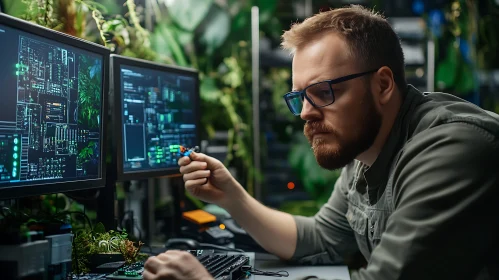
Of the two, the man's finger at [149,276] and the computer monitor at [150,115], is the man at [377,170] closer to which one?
the man's finger at [149,276]

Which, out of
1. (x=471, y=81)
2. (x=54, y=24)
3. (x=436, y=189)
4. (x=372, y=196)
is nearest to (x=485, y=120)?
(x=436, y=189)

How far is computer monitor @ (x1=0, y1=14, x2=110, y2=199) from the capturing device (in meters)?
1.16

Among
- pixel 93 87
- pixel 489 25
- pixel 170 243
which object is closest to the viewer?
pixel 93 87

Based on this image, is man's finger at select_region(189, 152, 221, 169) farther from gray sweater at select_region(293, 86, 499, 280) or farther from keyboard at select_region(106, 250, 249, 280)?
gray sweater at select_region(293, 86, 499, 280)

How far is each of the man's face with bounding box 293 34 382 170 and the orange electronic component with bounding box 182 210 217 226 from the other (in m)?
0.73

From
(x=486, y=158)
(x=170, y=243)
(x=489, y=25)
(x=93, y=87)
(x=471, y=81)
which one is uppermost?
(x=489, y=25)

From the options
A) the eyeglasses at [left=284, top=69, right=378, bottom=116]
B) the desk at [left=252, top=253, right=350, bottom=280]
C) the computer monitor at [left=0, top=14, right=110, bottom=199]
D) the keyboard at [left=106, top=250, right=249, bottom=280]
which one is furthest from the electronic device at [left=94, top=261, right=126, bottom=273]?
the eyeglasses at [left=284, top=69, right=378, bottom=116]

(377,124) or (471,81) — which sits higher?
(471,81)

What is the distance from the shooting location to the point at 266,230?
1779mm

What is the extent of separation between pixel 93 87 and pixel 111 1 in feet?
1.81

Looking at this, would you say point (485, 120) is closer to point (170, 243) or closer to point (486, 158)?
point (486, 158)

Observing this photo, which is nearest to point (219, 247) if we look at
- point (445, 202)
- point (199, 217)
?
point (199, 217)

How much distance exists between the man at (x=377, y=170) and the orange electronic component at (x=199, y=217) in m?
0.26

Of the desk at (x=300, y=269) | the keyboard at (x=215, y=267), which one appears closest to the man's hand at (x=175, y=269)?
the keyboard at (x=215, y=267)
